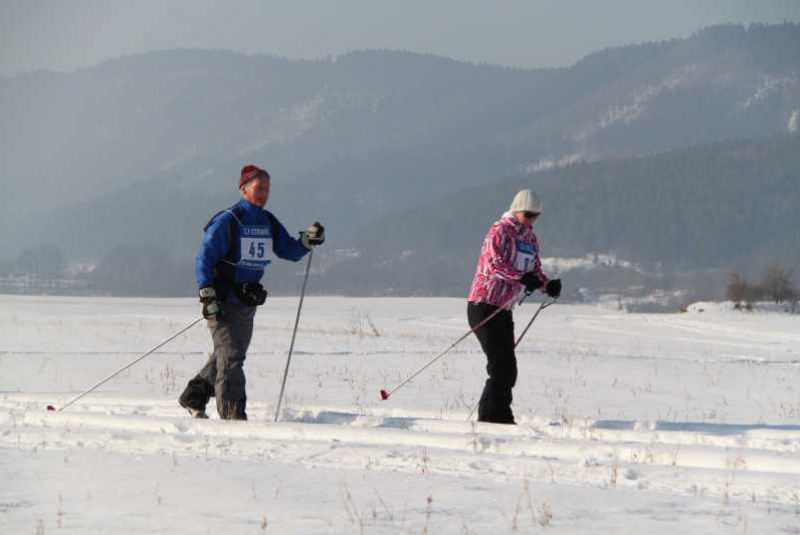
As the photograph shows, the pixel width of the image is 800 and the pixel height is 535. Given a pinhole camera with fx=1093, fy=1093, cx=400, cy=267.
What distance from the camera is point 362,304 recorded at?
6406 centimetres

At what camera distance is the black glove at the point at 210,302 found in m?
8.41

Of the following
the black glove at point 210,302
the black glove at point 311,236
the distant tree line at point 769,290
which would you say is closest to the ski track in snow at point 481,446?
the black glove at point 210,302

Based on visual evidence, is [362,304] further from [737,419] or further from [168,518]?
[168,518]

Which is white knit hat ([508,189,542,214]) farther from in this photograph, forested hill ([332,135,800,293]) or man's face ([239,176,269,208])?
forested hill ([332,135,800,293])

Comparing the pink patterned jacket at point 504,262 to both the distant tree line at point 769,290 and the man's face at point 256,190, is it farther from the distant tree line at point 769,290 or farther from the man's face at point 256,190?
the distant tree line at point 769,290

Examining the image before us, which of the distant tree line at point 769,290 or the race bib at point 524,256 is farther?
the distant tree line at point 769,290

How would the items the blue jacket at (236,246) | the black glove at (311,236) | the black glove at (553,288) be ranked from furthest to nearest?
the black glove at (311,236) → the black glove at (553,288) → the blue jacket at (236,246)

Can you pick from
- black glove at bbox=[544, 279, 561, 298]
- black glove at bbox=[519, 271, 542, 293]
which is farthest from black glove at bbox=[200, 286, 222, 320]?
black glove at bbox=[544, 279, 561, 298]

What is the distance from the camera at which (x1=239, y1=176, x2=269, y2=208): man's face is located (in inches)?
346

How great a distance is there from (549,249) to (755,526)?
17165 centimetres

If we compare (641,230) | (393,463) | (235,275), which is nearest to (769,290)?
(235,275)

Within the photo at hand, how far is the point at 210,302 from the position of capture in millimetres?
8438

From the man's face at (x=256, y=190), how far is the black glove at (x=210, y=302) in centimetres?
83

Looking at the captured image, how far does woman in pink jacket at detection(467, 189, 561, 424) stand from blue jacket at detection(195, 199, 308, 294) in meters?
1.74
